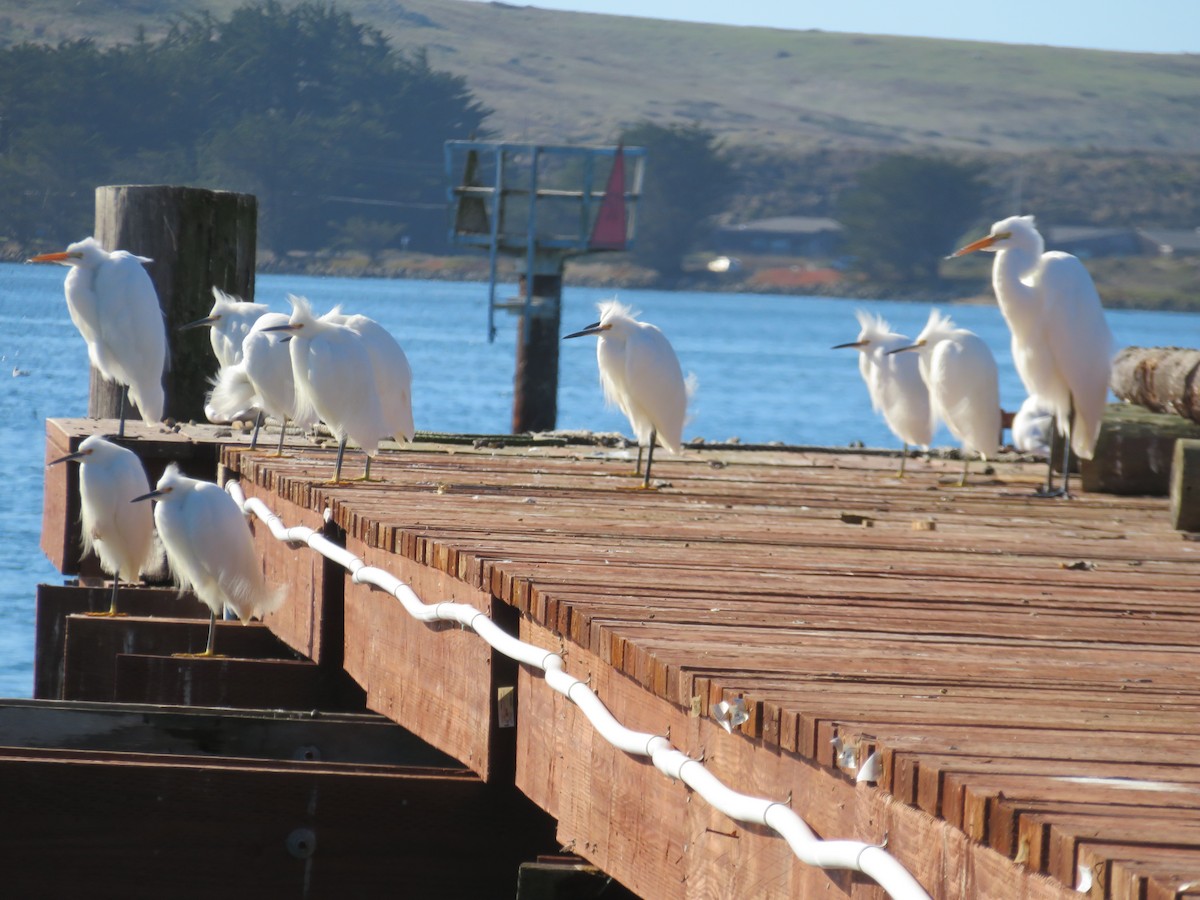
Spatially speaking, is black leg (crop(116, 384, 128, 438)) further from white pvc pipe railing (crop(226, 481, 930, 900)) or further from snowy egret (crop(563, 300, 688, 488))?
white pvc pipe railing (crop(226, 481, 930, 900))

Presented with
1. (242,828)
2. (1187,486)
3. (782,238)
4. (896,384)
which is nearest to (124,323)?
(896,384)

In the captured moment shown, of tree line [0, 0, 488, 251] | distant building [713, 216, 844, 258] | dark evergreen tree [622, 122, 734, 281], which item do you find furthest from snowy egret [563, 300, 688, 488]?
distant building [713, 216, 844, 258]

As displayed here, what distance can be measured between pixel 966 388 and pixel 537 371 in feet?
31.3

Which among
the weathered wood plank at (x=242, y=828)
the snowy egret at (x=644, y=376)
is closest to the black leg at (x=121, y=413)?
the snowy egret at (x=644, y=376)

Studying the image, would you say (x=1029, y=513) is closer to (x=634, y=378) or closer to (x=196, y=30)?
(x=634, y=378)

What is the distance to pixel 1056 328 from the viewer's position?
7.90 metres

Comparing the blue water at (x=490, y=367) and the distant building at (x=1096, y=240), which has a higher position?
the distant building at (x=1096, y=240)

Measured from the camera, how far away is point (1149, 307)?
277 feet

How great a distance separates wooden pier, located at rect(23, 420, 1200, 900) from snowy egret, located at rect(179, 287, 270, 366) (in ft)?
3.85

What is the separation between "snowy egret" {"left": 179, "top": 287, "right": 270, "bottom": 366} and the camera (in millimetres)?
8188

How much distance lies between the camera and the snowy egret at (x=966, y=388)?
842 cm

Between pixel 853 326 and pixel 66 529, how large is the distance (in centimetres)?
7177

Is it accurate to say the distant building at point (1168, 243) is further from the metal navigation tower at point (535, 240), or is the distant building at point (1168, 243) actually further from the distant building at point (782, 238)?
the metal navigation tower at point (535, 240)

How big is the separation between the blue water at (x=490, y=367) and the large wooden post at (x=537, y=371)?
3.39 feet
